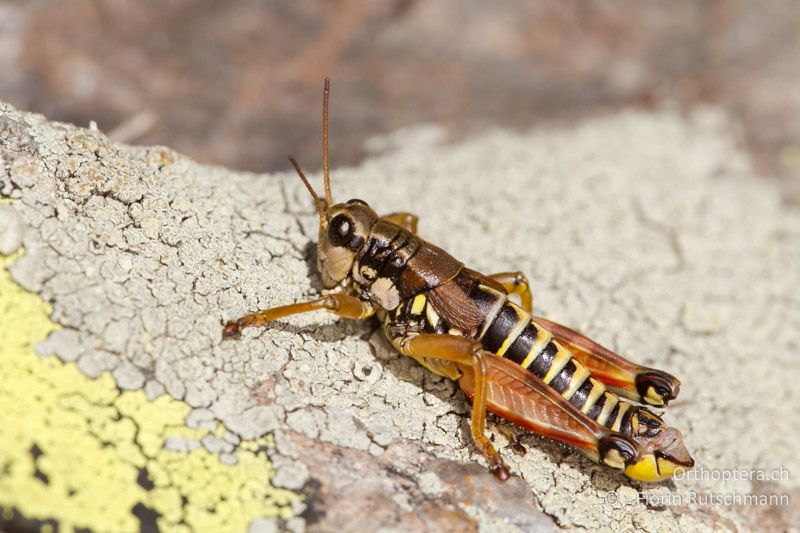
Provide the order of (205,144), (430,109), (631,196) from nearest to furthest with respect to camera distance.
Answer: (205,144)
(631,196)
(430,109)

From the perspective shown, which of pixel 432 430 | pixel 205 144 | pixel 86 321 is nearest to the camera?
pixel 86 321

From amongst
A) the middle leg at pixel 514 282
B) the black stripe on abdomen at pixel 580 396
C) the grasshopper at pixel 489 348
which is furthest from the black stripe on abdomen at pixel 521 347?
the middle leg at pixel 514 282

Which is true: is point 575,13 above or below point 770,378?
above

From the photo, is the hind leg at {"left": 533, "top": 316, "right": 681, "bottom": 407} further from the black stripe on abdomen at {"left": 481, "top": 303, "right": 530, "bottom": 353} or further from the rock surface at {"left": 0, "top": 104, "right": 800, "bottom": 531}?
the rock surface at {"left": 0, "top": 104, "right": 800, "bottom": 531}

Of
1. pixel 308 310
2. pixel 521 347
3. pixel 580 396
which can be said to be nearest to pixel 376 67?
pixel 308 310

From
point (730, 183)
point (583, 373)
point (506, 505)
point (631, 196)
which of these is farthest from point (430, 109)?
point (506, 505)

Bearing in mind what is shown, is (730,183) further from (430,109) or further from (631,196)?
(430,109)

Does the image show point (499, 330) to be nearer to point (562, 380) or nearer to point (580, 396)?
point (562, 380)
